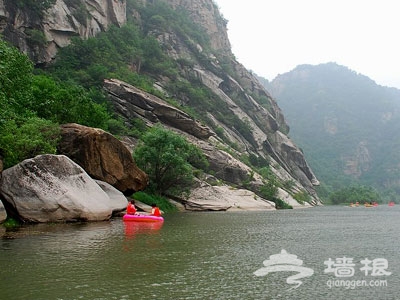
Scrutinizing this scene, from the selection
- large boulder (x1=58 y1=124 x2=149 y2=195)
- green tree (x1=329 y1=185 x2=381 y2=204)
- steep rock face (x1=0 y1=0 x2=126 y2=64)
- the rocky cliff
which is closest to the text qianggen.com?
large boulder (x1=58 y1=124 x2=149 y2=195)

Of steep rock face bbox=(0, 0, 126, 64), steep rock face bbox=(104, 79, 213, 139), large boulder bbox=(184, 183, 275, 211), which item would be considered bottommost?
large boulder bbox=(184, 183, 275, 211)

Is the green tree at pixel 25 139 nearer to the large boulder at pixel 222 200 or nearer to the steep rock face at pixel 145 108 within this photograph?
the large boulder at pixel 222 200

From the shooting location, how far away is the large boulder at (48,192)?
21.4 metres

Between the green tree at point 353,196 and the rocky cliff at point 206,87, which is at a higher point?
the rocky cliff at point 206,87

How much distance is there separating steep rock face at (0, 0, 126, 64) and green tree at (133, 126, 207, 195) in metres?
27.8

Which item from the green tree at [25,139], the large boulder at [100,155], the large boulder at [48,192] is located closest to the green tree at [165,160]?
the large boulder at [100,155]

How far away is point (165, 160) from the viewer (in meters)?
38.7

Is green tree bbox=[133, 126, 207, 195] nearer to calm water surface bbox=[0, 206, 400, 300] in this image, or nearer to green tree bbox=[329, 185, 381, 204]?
calm water surface bbox=[0, 206, 400, 300]

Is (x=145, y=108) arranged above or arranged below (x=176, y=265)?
above

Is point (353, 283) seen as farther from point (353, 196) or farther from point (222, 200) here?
point (353, 196)

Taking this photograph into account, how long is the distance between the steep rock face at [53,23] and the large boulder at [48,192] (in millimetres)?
37816

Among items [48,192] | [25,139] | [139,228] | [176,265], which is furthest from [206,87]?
[176,265]

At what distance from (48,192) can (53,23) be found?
47.0 meters

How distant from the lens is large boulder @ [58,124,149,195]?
94.2 ft
